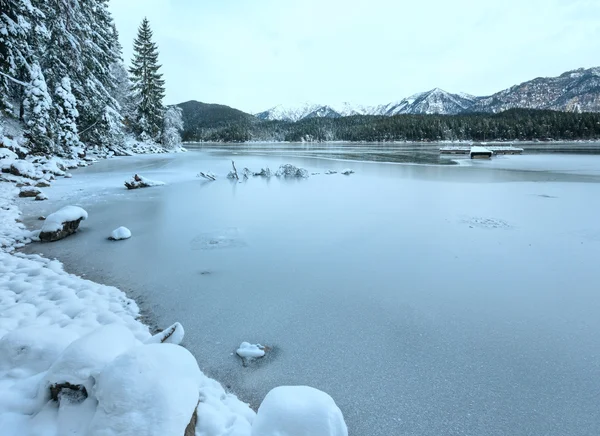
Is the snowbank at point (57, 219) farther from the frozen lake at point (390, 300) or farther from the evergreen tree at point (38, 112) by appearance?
the evergreen tree at point (38, 112)

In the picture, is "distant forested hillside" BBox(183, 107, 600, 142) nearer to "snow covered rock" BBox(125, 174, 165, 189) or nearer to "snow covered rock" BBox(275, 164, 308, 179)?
"snow covered rock" BBox(275, 164, 308, 179)

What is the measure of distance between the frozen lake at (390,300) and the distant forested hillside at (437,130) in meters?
102

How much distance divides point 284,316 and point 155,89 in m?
49.9

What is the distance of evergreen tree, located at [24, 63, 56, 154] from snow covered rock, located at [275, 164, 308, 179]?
511 inches

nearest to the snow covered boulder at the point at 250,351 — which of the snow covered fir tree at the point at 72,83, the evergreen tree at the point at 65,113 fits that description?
the snow covered fir tree at the point at 72,83

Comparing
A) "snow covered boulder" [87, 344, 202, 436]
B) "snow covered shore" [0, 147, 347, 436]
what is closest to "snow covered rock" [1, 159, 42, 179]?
"snow covered shore" [0, 147, 347, 436]

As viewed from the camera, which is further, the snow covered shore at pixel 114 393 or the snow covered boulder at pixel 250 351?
the snow covered boulder at pixel 250 351

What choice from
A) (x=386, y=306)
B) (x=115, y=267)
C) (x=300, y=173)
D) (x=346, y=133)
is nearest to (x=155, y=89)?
(x=300, y=173)

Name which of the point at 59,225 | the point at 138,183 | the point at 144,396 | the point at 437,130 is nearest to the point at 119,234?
the point at 59,225

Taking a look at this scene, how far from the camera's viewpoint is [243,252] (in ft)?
21.1

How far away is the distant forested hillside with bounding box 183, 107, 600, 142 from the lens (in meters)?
85.7

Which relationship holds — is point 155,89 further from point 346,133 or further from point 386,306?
point 346,133

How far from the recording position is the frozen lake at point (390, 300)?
2658 mm

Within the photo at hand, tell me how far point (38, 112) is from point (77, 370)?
19.8 metres
